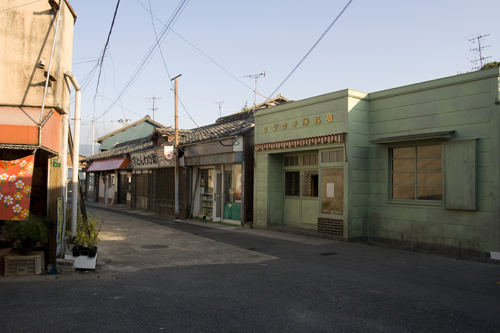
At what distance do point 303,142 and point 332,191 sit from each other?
76.6 inches

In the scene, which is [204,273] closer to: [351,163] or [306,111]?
[351,163]

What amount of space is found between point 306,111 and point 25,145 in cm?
892

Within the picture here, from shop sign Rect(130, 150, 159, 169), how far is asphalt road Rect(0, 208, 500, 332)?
12.9 meters

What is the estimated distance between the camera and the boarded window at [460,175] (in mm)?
9555

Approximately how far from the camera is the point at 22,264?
300 inches

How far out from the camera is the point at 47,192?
8.35 m

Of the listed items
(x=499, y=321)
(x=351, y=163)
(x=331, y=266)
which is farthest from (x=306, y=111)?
(x=499, y=321)

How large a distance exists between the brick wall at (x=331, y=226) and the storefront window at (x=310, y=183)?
4.80 feet

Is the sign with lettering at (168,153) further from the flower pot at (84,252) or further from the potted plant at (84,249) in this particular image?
the flower pot at (84,252)

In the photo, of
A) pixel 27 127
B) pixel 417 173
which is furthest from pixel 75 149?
pixel 417 173

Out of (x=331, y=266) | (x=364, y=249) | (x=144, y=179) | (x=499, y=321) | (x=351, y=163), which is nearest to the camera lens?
(x=499, y=321)

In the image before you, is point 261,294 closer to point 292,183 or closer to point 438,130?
point 438,130

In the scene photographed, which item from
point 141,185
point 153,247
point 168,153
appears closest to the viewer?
point 153,247

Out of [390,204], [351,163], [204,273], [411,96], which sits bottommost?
[204,273]
